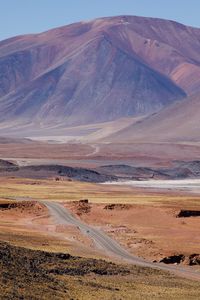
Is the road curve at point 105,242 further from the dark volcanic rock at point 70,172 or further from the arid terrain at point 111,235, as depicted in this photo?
the dark volcanic rock at point 70,172

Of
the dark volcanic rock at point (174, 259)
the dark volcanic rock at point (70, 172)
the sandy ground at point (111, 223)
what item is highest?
the dark volcanic rock at point (70, 172)

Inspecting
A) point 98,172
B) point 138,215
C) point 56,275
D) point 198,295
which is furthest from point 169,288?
point 98,172

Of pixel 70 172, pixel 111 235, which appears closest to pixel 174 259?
pixel 111 235

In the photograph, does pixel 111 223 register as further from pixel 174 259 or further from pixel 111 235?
pixel 174 259

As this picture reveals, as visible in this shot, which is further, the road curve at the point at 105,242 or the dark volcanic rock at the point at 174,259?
the dark volcanic rock at the point at 174,259

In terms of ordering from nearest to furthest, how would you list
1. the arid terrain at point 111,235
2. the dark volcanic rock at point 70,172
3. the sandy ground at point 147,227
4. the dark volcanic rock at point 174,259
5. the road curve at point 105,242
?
the arid terrain at point 111,235
the road curve at point 105,242
the dark volcanic rock at point 174,259
the sandy ground at point 147,227
the dark volcanic rock at point 70,172

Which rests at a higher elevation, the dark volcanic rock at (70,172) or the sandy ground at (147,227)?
the dark volcanic rock at (70,172)

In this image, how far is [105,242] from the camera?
2466 inches

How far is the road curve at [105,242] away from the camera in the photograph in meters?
51.1

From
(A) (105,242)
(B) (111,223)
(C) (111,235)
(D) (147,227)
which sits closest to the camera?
(A) (105,242)

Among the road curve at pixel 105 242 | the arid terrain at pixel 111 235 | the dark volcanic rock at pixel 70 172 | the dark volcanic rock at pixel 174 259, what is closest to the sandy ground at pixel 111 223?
the arid terrain at pixel 111 235

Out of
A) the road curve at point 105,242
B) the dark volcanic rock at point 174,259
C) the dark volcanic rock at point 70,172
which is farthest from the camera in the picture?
the dark volcanic rock at point 70,172

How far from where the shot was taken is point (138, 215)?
79500 millimetres

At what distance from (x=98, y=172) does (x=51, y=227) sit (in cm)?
8767
